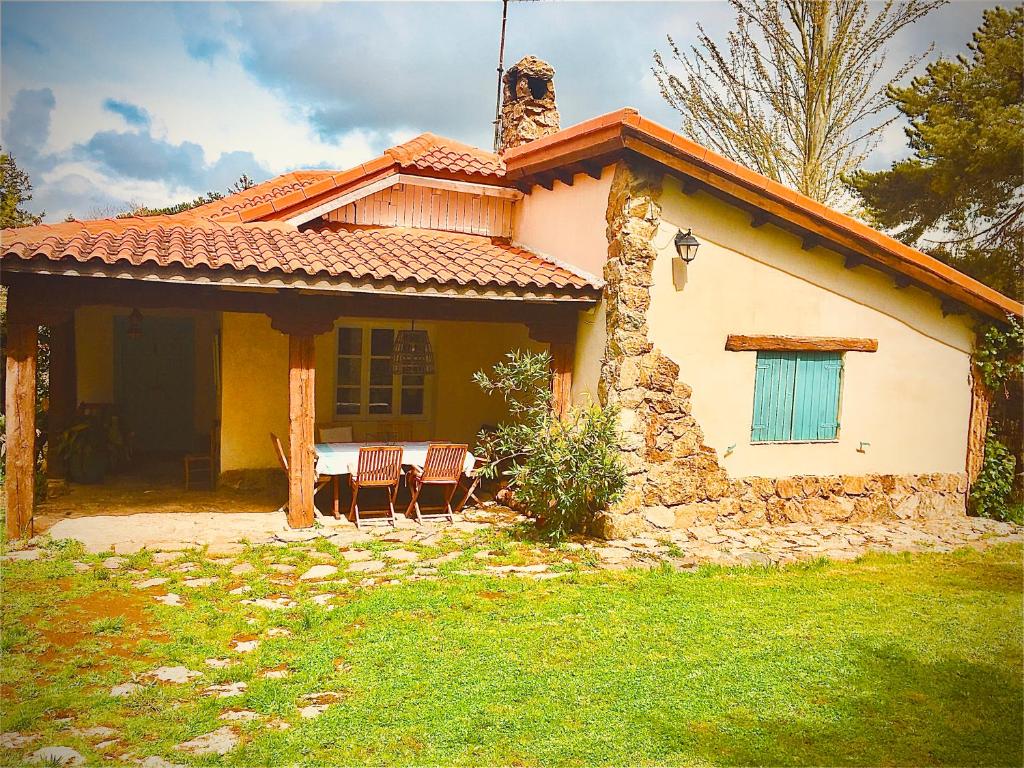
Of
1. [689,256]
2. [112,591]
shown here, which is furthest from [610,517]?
[112,591]

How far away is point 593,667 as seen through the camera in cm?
503

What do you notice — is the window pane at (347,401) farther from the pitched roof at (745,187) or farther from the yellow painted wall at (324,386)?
the pitched roof at (745,187)

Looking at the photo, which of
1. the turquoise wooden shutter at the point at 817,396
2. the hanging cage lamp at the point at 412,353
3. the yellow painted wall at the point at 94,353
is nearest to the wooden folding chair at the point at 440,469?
the hanging cage lamp at the point at 412,353

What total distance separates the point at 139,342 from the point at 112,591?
→ 7001 mm

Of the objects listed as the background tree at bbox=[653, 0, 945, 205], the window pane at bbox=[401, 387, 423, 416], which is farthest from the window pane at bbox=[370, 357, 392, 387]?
the background tree at bbox=[653, 0, 945, 205]

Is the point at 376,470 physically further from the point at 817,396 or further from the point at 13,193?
the point at 13,193

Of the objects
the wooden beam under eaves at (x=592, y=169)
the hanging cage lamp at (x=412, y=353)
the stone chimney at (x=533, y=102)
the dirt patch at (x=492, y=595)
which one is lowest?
the dirt patch at (x=492, y=595)

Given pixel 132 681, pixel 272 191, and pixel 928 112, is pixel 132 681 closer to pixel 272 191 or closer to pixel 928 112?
pixel 272 191

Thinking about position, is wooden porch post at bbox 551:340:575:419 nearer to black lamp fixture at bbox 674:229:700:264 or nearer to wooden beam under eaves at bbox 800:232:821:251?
black lamp fixture at bbox 674:229:700:264

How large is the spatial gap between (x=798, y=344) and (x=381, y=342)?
620 centimetres

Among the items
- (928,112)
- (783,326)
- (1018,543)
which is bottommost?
(1018,543)

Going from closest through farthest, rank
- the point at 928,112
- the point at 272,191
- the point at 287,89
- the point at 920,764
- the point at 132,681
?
the point at 920,764 < the point at 132,681 < the point at 287,89 < the point at 272,191 < the point at 928,112

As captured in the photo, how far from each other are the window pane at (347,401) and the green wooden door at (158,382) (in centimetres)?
325

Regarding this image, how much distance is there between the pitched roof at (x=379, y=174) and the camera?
33.0 ft
